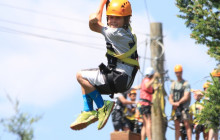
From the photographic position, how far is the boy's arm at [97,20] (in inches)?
407

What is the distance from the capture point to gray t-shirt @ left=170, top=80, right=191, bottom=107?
682 inches

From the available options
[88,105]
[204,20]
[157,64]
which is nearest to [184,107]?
[204,20]

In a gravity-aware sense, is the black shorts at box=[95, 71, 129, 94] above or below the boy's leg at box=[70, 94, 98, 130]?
above

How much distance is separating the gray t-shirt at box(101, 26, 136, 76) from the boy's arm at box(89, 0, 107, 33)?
78 mm

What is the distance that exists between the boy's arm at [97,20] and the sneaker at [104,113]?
1204mm

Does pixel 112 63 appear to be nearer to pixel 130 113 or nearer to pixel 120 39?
pixel 120 39

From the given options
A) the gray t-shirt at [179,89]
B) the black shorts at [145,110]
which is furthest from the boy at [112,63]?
the black shorts at [145,110]

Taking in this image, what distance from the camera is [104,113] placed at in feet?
35.6

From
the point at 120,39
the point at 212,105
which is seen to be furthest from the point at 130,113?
the point at 120,39

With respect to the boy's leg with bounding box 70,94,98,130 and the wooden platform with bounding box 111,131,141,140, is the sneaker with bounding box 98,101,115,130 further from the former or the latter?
the wooden platform with bounding box 111,131,141,140

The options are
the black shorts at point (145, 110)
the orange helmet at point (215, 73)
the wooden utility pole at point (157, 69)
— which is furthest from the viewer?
the wooden utility pole at point (157, 69)

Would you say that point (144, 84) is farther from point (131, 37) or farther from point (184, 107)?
point (131, 37)

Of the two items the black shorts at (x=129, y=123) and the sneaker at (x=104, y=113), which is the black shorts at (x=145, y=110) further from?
the sneaker at (x=104, y=113)

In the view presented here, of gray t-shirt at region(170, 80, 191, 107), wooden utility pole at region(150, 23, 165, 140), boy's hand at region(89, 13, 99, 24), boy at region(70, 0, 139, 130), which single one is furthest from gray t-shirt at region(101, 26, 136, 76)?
wooden utility pole at region(150, 23, 165, 140)
